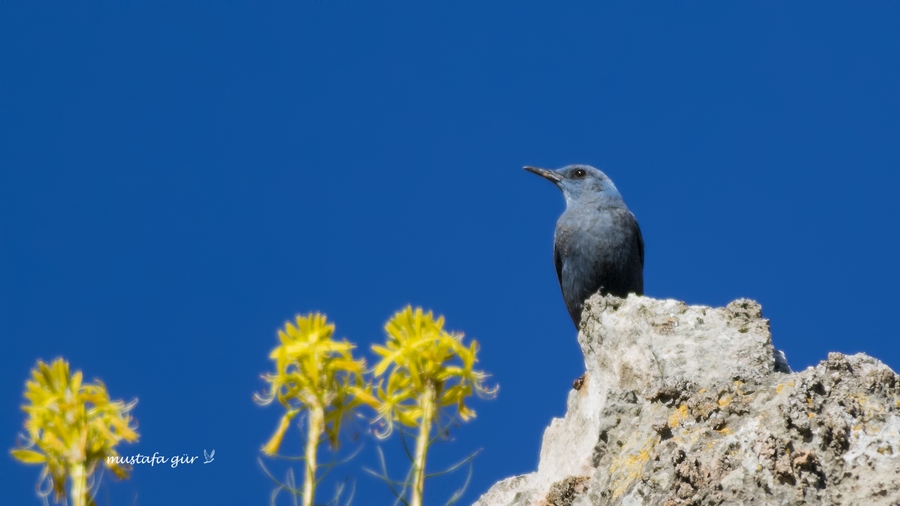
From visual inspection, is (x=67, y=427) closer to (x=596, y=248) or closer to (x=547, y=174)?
(x=596, y=248)

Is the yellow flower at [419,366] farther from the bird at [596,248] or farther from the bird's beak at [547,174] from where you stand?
the bird's beak at [547,174]

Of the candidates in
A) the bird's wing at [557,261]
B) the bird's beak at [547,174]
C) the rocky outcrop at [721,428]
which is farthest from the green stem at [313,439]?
the bird's beak at [547,174]

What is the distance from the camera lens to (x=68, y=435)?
7.98ft

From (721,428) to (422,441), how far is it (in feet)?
7.31

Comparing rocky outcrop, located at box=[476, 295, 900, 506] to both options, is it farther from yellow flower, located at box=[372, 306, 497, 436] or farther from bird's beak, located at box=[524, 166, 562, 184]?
bird's beak, located at box=[524, 166, 562, 184]

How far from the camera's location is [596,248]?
35.9ft

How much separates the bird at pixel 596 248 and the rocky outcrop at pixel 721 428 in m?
4.53

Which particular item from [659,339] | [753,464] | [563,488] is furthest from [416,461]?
[659,339]

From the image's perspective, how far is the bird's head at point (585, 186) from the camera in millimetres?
11547

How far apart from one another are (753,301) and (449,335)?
3747mm

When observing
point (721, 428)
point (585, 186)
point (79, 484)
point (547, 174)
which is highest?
point (547, 174)

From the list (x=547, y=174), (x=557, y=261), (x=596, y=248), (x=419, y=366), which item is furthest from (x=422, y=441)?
(x=547, y=174)

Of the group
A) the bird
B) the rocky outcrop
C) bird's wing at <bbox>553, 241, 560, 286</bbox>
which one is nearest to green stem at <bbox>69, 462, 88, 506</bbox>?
the rocky outcrop

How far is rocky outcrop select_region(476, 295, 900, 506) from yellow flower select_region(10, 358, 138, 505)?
2.48 meters
